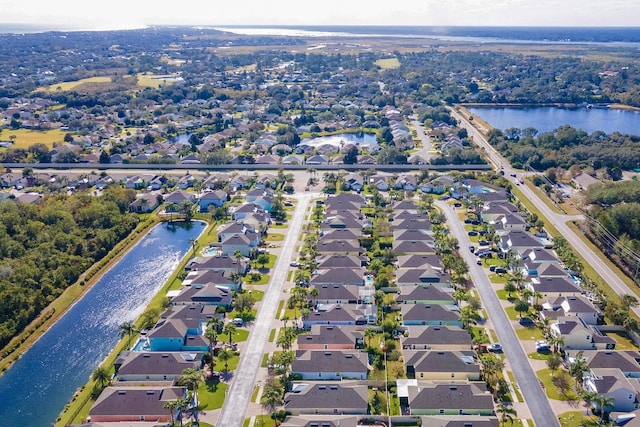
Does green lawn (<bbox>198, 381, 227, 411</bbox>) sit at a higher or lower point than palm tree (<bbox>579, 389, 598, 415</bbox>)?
lower

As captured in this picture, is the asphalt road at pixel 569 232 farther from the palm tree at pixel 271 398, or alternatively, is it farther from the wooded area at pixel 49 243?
the wooded area at pixel 49 243

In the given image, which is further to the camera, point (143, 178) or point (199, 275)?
point (143, 178)

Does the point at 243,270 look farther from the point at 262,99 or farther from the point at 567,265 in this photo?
the point at 262,99

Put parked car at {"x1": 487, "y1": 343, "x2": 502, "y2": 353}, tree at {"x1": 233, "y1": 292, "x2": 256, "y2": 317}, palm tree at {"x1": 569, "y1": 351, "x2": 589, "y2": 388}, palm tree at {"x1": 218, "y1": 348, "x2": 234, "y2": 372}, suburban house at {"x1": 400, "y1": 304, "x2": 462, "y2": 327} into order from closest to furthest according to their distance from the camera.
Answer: palm tree at {"x1": 569, "y1": 351, "x2": 589, "y2": 388} < palm tree at {"x1": 218, "y1": 348, "x2": 234, "y2": 372} < parked car at {"x1": 487, "y1": 343, "x2": 502, "y2": 353} < suburban house at {"x1": 400, "y1": 304, "x2": 462, "y2": 327} < tree at {"x1": 233, "y1": 292, "x2": 256, "y2": 317}

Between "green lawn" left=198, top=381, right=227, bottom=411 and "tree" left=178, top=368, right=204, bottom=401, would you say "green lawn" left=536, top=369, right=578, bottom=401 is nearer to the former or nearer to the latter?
"green lawn" left=198, top=381, right=227, bottom=411

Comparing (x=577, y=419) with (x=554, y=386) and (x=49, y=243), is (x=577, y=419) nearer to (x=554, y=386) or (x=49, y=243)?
(x=554, y=386)

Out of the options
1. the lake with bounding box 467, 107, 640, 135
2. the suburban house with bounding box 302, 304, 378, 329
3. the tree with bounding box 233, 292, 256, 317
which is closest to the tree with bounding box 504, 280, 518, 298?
the suburban house with bounding box 302, 304, 378, 329

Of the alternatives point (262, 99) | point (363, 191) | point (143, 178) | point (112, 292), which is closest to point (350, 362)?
point (112, 292)
